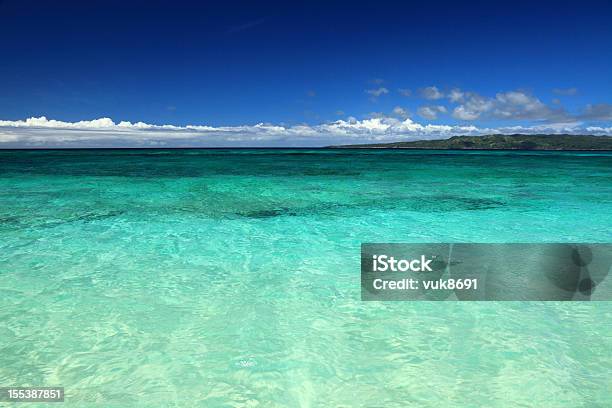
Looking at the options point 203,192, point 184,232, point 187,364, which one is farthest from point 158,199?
point 187,364

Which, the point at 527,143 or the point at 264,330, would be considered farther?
the point at 527,143

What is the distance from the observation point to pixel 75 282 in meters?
6.47

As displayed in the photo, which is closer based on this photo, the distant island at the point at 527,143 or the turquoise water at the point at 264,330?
the turquoise water at the point at 264,330

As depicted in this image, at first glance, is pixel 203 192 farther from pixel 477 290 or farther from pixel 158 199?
pixel 477 290

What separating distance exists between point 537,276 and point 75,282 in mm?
7994

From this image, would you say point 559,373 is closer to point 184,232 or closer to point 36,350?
point 36,350

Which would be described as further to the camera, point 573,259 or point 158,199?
point 158,199

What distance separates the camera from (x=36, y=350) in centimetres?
440

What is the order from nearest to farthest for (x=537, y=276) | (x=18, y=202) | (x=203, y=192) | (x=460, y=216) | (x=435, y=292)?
(x=435, y=292) < (x=537, y=276) < (x=460, y=216) < (x=18, y=202) < (x=203, y=192)

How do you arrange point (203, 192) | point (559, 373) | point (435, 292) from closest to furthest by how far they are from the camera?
point (559, 373)
point (435, 292)
point (203, 192)

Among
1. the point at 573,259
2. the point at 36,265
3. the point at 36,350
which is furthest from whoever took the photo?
the point at 573,259

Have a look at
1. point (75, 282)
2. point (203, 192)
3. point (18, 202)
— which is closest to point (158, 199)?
point (203, 192)

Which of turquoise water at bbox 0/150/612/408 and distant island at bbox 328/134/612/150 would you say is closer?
turquoise water at bbox 0/150/612/408

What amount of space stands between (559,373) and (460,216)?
8800mm
